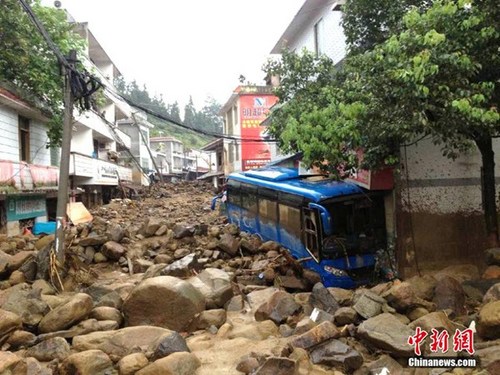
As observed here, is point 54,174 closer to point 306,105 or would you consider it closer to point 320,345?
point 306,105

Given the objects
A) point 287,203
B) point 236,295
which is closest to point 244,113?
point 287,203

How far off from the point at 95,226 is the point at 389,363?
36.7ft

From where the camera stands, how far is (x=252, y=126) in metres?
35.2

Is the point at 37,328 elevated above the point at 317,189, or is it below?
below

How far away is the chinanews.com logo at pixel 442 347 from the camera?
4809 millimetres

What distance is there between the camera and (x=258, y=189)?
13.2 m

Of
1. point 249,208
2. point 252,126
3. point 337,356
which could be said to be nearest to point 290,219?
point 249,208

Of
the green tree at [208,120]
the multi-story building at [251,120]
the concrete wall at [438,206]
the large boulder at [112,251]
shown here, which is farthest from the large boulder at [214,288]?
the green tree at [208,120]

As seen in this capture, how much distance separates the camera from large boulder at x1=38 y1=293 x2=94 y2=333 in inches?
233

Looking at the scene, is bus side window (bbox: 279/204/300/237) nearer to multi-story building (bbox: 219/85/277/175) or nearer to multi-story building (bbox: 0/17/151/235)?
multi-story building (bbox: 0/17/151/235)

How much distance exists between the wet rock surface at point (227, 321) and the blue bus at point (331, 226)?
1.89 ft

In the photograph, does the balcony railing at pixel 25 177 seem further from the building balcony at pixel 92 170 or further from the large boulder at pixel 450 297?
the large boulder at pixel 450 297

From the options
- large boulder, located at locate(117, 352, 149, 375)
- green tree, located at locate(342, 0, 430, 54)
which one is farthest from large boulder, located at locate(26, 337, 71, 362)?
green tree, located at locate(342, 0, 430, 54)

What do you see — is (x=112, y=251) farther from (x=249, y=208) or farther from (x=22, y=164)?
(x=22, y=164)
